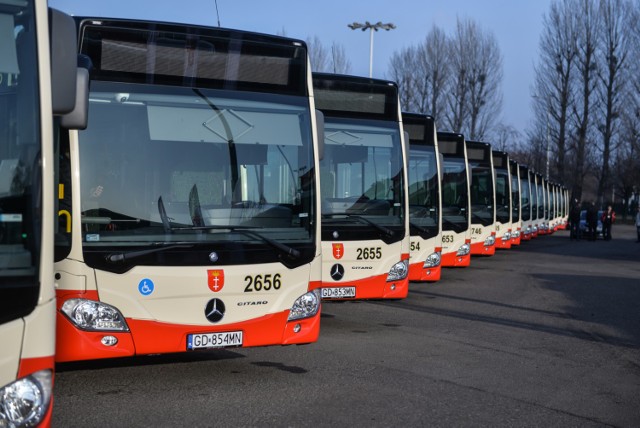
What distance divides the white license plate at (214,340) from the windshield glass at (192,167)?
28.3 inches

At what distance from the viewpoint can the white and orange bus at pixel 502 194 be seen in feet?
86.9

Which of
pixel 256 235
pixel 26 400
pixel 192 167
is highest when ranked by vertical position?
pixel 192 167

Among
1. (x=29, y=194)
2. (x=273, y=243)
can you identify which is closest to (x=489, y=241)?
(x=273, y=243)

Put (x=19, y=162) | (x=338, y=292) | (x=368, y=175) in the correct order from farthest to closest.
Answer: (x=368, y=175)
(x=338, y=292)
(x=19, y=162)

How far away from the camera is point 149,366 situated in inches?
311

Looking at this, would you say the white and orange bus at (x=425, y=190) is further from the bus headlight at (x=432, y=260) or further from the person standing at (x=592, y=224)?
the person standing at (x=592, y=224)

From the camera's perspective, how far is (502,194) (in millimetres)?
26406

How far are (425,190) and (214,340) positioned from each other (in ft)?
28.6

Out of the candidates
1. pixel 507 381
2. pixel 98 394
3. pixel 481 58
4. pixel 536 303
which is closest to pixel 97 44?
pixel 98 394

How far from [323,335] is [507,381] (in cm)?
280

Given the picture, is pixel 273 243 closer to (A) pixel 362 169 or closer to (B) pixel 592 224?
(A) pixel 362 169

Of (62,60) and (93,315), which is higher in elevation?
(62,60)

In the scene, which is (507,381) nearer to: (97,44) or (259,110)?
(259,110)

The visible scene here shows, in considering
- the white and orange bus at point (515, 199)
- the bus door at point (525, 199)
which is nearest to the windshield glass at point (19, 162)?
the white and orange bus at point (515, 199)
